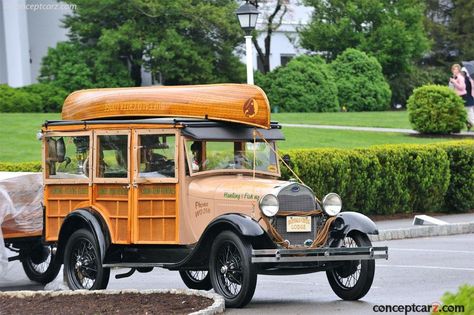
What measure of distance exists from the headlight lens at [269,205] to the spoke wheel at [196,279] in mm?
1964

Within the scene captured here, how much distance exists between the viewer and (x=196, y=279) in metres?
13.9

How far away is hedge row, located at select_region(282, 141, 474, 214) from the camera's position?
21469 millimetres

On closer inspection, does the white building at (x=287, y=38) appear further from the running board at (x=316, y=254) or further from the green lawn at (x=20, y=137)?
the running board at (x=316, y=254)

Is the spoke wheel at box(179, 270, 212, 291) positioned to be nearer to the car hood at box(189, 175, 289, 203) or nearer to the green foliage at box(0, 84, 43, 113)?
the car hood at box(189, 175, 289, 203)

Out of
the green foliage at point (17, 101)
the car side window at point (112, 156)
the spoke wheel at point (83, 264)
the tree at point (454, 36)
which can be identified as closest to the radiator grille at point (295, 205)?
the car side window at point (112, 156)

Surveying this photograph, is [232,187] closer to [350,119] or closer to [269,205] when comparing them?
[269,205]

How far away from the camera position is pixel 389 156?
2269 cm

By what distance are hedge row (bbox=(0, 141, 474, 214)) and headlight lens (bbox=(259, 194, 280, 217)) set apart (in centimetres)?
810

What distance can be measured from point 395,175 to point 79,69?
18310 millimetres

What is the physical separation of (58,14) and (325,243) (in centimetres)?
3218

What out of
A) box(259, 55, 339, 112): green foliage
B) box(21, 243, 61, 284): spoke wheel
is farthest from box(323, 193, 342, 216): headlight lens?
box(259, 55, 339, 112): green foliage

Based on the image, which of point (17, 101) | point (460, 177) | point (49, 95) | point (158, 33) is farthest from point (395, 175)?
point (158, 33)

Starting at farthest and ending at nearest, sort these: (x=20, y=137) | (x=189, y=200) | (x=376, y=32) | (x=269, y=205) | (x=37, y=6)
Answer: (x=376, y=32) < (x=37, y=6) < (x=20, y=137) < (x=189, y=200) < (x=269, y=205)

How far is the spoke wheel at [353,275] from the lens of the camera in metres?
12.3
